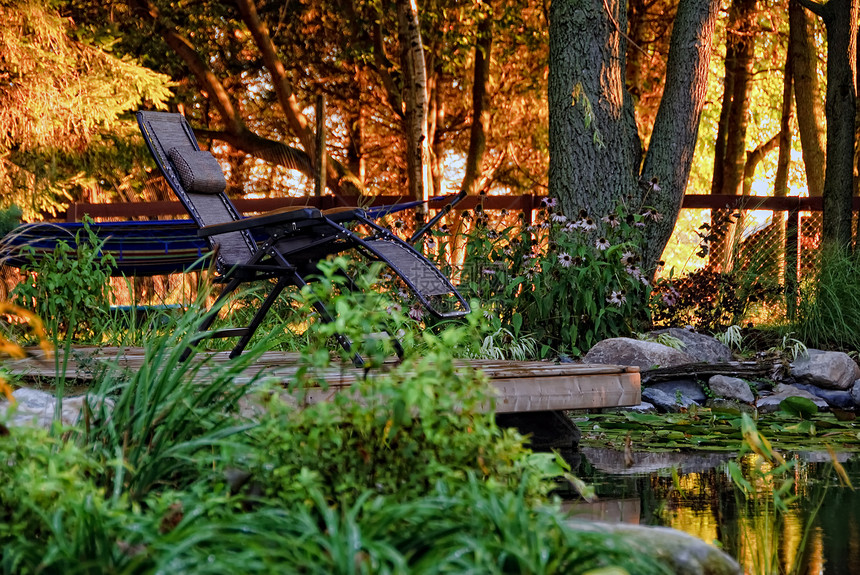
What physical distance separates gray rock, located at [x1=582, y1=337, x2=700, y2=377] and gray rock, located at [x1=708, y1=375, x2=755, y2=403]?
0.82ft

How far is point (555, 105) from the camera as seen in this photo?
6570mm

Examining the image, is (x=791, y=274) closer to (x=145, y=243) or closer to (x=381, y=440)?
(x=145, y=243)

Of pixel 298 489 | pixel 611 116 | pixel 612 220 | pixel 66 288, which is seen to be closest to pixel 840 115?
pixel 611 116

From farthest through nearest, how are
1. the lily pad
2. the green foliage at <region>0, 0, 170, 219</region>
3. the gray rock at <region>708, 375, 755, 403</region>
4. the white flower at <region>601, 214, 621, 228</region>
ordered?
1. the green foliage at <region>0, 0, 170, 219</region>
2. the white flower at <region>601, 214, 621, 228</region>
3. the gray rock at <region>708, 375, 755, 403</region>
4. the lily pad

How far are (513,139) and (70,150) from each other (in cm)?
778

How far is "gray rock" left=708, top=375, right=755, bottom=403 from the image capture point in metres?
5.21

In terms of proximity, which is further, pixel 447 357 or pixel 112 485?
pixel 112 485

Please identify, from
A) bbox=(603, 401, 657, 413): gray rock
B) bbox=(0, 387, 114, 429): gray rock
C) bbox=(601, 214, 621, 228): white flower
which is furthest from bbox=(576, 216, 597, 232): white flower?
bbox=(0, 387, 114, 429): gray rock

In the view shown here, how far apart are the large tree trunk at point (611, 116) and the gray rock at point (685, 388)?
4.87ft

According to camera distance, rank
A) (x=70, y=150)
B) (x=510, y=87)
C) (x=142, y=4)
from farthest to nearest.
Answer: (x=510, y=87)
(x=142, y=4)
(x=70, y=150)

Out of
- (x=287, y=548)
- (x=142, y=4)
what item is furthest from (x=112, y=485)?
(x=142, y=4)

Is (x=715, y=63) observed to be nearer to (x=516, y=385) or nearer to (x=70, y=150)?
(x=70, y=150)

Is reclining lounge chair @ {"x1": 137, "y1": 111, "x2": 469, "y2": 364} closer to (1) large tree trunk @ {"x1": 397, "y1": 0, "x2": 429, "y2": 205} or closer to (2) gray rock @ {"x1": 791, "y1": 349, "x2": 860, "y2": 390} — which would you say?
(2) gray rock @ {"x1": 791, "y1": 349, "x2": 860, "y2": 390}

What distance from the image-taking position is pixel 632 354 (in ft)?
17.8
